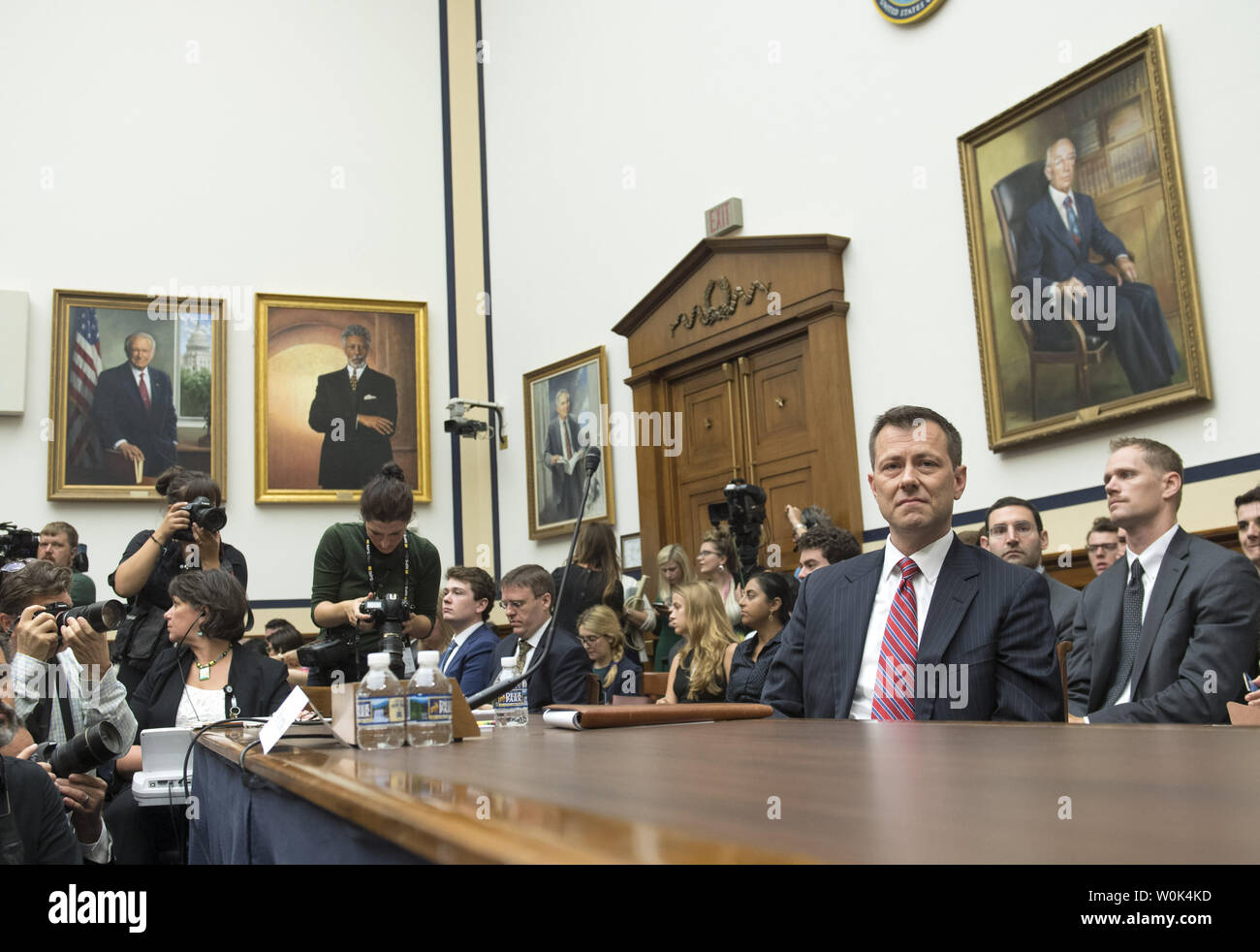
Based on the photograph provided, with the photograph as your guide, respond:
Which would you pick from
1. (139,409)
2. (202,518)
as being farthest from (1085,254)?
(139,409)

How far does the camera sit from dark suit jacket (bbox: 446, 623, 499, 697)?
14.0 feet

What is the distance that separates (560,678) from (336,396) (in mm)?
5642

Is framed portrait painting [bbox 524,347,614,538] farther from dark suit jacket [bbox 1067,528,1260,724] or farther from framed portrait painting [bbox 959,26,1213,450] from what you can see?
dark suit jacket [bbox 1067,528,1260,724]

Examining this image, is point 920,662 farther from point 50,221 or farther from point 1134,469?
point 50,221

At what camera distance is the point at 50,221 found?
8500mm

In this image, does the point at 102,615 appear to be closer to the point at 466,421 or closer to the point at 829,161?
the point at 829,161

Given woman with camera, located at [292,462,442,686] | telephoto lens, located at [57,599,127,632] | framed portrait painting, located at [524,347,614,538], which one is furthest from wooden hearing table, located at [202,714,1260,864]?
framed portrait painting, located at [524,347,614,538]

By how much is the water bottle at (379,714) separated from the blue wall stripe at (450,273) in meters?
7.48

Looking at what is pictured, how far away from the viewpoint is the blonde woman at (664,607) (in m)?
6.48

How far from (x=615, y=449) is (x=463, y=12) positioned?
177 inches

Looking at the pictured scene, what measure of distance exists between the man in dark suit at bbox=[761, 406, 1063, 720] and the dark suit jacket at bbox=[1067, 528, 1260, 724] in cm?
66

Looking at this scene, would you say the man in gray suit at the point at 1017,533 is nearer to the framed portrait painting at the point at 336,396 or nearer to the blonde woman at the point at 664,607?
the blonde woman at the point at 664,607

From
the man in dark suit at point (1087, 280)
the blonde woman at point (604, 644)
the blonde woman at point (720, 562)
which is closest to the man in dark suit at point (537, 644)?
the blonde woman at point (604, 644)
